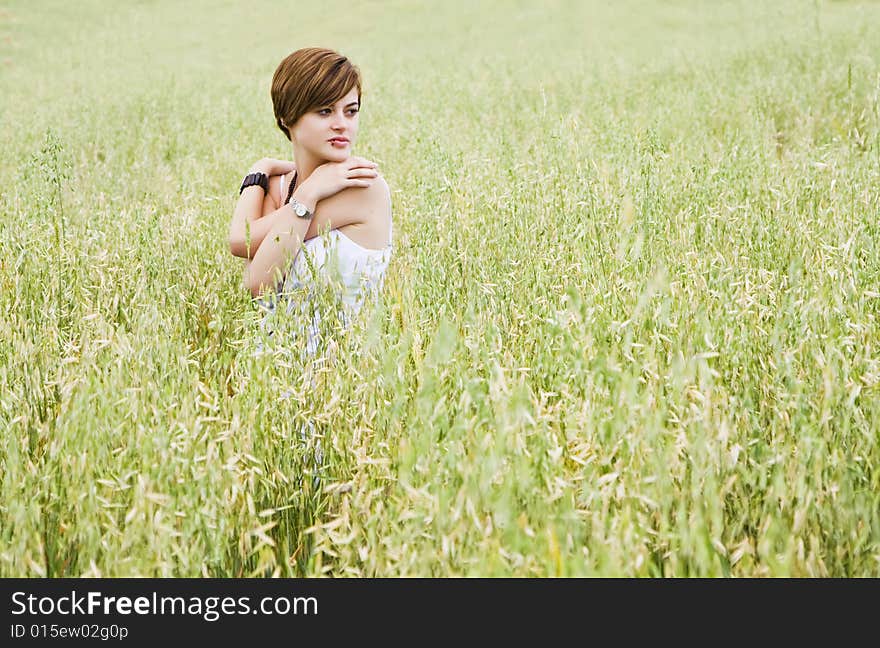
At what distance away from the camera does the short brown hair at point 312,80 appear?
2.91 meters

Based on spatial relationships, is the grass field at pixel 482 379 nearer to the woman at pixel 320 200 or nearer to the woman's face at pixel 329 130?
the woman at pixel 320 200

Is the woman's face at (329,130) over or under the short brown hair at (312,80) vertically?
under

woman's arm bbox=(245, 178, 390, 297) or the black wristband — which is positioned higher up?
the black wristband

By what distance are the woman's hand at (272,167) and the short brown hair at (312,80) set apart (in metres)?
0.39

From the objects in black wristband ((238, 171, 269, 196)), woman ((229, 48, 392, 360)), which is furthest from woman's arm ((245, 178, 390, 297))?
black wristband ((238, 171, 269, 196))

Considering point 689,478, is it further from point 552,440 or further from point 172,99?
point 172,99

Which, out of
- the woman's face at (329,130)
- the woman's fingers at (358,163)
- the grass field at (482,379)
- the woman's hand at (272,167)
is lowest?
the grass field at (482,379)

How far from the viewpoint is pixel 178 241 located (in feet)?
13.4

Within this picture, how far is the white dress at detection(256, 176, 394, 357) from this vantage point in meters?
2.47

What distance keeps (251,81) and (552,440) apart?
14033 millimetres

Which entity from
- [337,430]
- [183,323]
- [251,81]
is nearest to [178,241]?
[183,323]

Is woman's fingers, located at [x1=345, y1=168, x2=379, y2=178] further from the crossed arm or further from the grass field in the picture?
the grass field

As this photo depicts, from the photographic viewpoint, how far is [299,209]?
291 centimetres

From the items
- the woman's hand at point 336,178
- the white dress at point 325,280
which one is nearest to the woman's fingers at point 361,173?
the woman's hand at point 336,178
